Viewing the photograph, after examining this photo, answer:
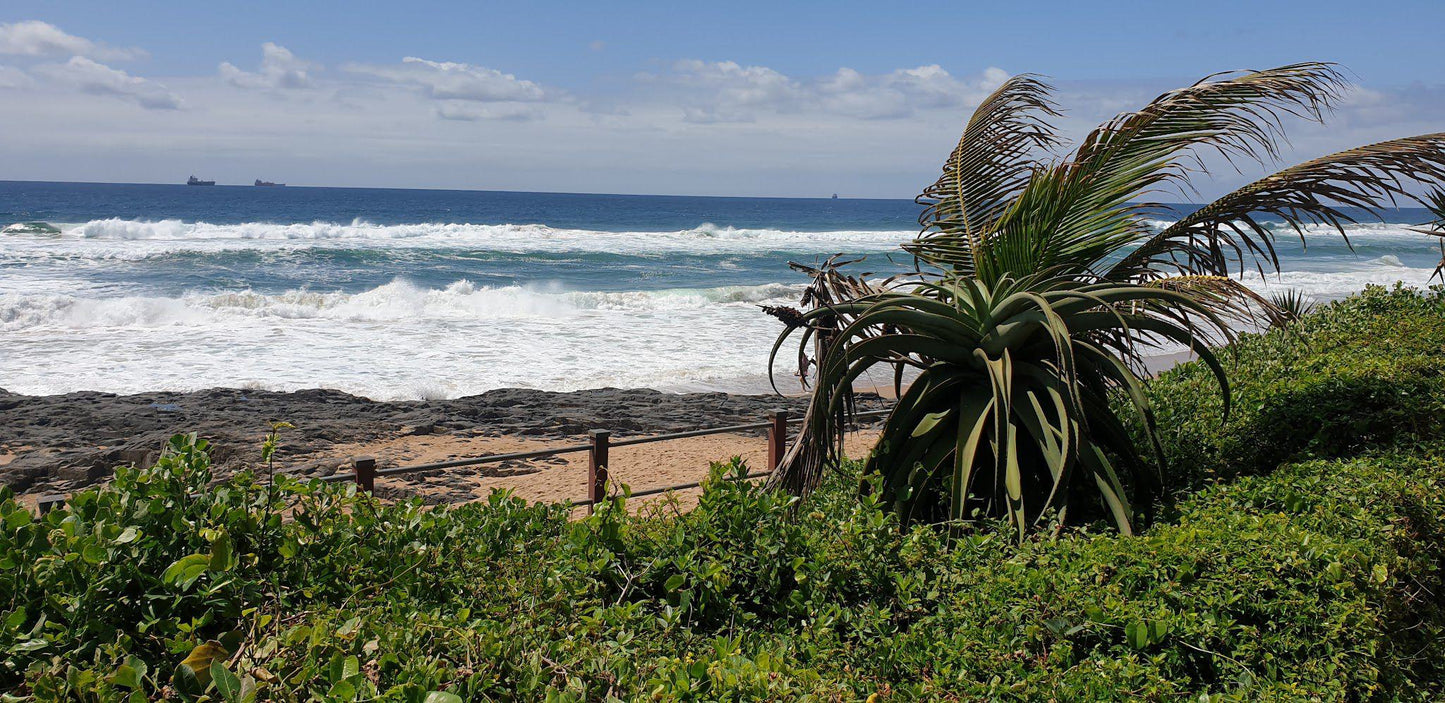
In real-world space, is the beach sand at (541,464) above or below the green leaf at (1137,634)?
below

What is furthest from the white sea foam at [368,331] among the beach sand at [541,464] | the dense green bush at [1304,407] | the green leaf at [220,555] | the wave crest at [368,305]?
the green leaf at [220,555]

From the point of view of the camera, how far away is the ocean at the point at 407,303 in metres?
16.9

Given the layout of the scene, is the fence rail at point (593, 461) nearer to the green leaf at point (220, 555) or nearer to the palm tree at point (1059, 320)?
the palm tree at point (1059, 320)

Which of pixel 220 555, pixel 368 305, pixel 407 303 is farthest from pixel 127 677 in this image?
pixel 407 303

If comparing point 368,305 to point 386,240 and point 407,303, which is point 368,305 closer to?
point 407,303

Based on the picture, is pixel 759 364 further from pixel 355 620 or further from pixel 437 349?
pixel 355 620

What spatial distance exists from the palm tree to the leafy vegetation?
254 millimetres

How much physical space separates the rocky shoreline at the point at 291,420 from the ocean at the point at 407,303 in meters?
1.10

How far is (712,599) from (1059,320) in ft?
4.86

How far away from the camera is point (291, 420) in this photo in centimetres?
1320

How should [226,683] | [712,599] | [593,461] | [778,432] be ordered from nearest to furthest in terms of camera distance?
1. [226,683]
2. [712,599]
3. [593,461]
4. [778,432]

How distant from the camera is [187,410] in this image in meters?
13.8

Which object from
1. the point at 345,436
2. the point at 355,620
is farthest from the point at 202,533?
the point at 345,436

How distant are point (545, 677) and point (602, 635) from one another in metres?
0.36
